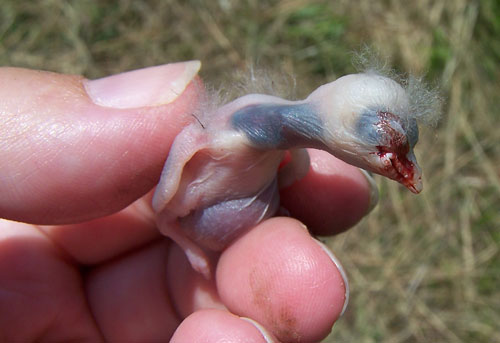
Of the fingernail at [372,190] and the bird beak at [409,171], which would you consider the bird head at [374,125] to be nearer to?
the bird beak at [409,171]

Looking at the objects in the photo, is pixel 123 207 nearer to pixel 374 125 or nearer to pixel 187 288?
pixel 187 288

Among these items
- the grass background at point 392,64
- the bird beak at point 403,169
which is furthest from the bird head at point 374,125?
the grass background at point 392,64

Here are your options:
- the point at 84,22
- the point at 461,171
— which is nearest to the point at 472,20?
the point at 461,171

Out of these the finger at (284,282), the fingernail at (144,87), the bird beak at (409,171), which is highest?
the fingernail at (144,87)

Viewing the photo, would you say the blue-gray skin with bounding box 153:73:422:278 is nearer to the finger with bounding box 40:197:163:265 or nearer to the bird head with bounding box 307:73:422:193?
the bird head with bounding box 307:73:422:193

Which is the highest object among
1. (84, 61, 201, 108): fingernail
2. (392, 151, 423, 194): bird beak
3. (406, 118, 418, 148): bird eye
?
(84, 61, 201, 108): fingernail

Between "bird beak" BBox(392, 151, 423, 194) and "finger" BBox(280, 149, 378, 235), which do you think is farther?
"finger" BBox(280, 149, 378, 235)

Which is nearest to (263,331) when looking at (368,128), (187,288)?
(187,288)

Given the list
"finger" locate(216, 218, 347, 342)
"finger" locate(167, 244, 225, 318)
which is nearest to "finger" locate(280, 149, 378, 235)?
"finger" locate(216, 218, 347, 342)
